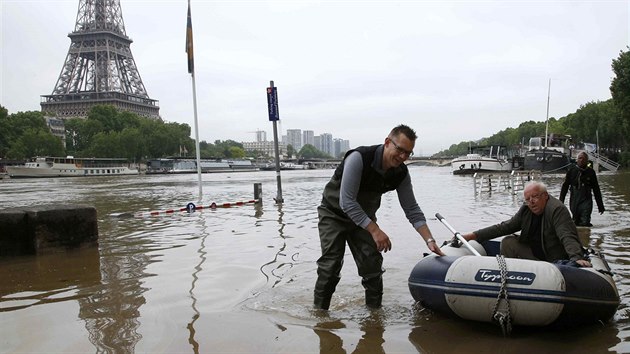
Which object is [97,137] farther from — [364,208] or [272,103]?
[364,208]

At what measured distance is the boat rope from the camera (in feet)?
13.9

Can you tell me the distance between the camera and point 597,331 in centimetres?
444

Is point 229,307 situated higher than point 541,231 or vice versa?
point 541,231

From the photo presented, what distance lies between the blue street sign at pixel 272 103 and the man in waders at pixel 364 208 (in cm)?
1231

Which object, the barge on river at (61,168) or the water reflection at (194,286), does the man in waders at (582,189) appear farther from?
the barge on river at (61,168)

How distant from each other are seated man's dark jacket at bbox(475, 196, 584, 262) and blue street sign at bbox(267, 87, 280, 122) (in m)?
12.2

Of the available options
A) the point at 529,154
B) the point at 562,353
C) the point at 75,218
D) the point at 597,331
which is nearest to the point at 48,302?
the point at 75,218

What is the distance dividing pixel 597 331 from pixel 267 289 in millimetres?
3450

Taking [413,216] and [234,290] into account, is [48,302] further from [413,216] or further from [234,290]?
[413,216]

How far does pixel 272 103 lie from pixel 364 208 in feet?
41.3

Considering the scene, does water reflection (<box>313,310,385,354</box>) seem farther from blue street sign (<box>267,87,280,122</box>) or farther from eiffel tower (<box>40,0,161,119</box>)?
eiffel tower (<box>40,0,161,119</box>)

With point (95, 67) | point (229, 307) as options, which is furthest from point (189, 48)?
point (95, 67)

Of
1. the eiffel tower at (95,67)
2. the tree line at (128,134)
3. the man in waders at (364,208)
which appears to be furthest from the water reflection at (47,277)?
the eiffel tower at (95,67)

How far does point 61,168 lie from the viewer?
7931cm
